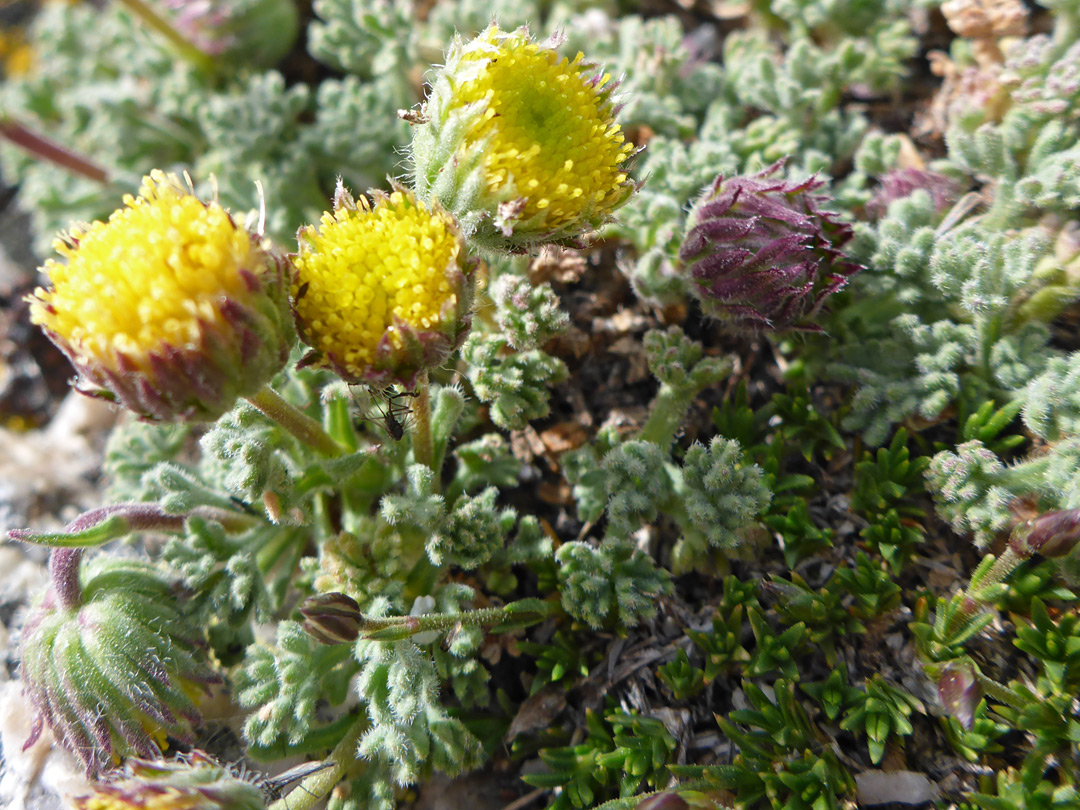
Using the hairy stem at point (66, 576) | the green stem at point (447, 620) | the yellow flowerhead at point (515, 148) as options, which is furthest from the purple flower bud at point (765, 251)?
the hairy stem at point (66, 576)

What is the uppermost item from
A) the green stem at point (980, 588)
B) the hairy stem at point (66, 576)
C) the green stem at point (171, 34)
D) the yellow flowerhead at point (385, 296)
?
the green stem at point (171, 34)

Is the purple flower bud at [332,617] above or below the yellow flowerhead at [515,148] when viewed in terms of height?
below

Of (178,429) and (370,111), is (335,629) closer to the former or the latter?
(178,429)

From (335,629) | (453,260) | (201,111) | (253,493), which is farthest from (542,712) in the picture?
(201,111)

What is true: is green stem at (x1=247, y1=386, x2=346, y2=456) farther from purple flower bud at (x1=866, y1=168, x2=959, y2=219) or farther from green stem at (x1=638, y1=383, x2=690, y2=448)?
purple flower bud at (x1=866, y1=168, x2=959, y2=219)

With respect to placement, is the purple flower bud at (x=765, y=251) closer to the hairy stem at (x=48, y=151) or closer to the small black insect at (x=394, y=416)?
the small black insect at (x=394, y=416)

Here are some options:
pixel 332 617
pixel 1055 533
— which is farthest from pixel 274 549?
pixel 1055 533
